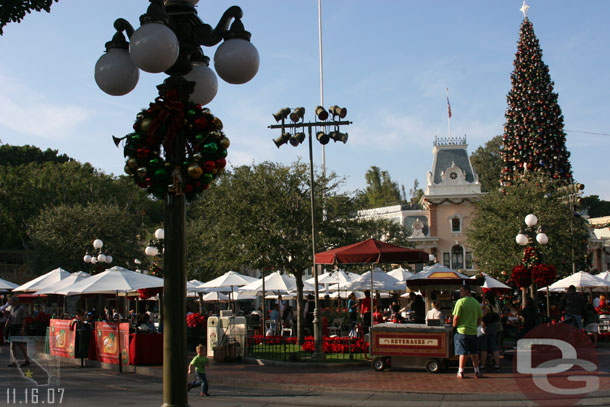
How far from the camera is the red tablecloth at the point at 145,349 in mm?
16109

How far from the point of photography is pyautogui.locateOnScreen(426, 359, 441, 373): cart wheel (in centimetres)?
1419

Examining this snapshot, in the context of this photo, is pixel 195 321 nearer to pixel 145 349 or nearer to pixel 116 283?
pixel 116 283

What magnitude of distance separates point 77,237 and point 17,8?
4077 cm

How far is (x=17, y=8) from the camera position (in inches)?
413

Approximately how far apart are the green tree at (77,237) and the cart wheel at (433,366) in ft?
123

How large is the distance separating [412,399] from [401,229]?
48.8m

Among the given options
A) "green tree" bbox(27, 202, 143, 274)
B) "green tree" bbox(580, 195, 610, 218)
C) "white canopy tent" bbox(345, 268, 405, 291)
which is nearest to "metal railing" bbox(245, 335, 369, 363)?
"white canopy tent" bbox(345, 268, 405, 291)

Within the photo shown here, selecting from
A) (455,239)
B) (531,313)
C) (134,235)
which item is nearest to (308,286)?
(531,313)

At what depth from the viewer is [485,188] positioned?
7756cm

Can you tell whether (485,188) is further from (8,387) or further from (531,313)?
(8,387)

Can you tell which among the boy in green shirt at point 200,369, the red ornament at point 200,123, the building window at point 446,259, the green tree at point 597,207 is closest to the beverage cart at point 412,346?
the boy in green shirt at point 200,369

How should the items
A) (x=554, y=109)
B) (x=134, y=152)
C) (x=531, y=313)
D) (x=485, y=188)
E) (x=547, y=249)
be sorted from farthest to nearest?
(x=485, y=188)
(x=554, y=109)
(x=547, y=249)
(x=531, y=313)
(x=134, y=152)

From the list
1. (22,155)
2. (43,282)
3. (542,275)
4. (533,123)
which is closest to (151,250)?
(43,282)

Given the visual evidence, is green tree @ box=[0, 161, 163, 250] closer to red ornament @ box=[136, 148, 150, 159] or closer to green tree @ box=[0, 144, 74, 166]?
green tree @ box=[0, 144, 74, 166]
